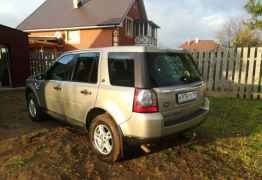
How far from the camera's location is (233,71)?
7492 millimetres

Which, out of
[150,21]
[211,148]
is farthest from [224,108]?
[150,21]

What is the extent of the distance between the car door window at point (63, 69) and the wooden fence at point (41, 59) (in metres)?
7.14

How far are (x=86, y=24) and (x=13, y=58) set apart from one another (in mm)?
9956

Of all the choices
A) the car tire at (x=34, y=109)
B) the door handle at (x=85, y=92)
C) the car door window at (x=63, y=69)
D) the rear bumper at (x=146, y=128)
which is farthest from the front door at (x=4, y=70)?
the rear bumper at (x=146, y=128)

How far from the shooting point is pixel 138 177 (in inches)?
105

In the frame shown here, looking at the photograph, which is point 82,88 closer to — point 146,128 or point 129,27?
point 146,128

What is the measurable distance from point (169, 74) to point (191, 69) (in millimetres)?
689

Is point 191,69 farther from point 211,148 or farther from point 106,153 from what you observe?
point 106,153

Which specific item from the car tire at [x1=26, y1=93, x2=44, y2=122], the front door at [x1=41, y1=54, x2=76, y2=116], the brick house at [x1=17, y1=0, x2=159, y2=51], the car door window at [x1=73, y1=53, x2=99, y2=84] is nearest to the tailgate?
the car door window at [x1=73, y1=53, x2=99, y2=84]

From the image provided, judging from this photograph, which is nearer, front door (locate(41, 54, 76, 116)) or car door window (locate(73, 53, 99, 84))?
car door window (locate(73, 53, 99, 84))

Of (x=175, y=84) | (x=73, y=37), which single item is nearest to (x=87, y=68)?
A: (x=175, y=84)

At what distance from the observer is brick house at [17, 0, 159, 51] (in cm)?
1806

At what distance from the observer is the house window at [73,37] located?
1919 cm

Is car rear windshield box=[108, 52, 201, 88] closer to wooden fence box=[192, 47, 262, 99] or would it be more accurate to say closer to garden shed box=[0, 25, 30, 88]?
wooden fence box=[192, 47, 262, 99]
